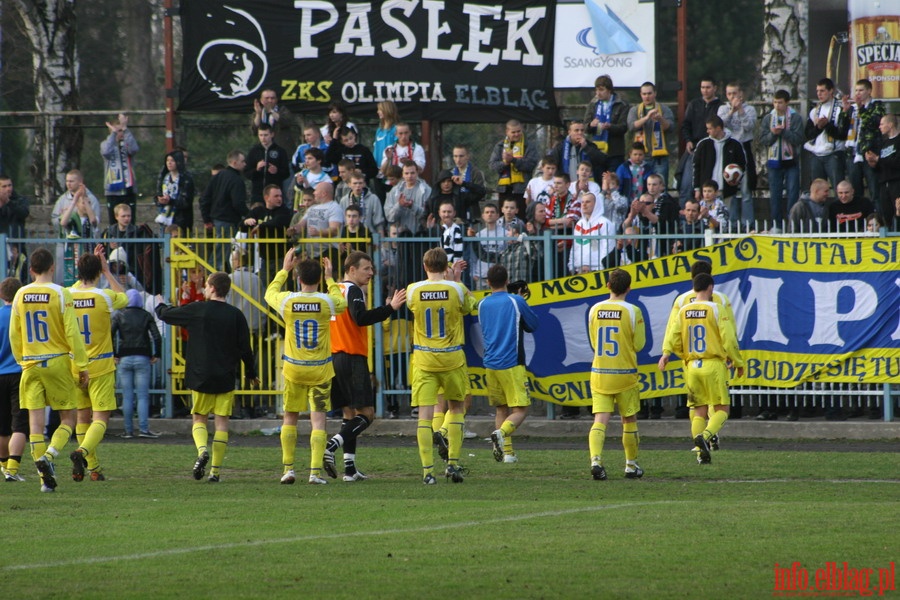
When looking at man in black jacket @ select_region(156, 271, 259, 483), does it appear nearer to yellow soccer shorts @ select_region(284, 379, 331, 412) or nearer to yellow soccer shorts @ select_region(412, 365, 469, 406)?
yellow soccer shorts @ select_region(284, 379, 331, 412)

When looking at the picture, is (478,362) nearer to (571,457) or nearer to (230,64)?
(571,457)

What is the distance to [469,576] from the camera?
8.21 meters

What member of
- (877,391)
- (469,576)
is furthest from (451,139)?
(469,576)

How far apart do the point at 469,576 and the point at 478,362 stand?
33.9 ft

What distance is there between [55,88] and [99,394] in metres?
14.4

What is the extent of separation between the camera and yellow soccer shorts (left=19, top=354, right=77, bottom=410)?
1320 cm

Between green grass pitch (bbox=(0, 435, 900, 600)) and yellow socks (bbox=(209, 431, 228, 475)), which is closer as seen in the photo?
green grass pitch (bbox=(0, 435, 900, 600))

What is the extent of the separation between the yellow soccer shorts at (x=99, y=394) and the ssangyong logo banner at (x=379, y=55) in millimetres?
8996

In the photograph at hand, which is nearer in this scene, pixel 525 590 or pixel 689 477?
pixel 525 590

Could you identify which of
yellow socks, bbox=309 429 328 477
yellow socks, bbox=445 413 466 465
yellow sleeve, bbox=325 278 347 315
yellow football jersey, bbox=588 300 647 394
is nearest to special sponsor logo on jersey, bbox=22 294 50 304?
yellow sleeve, bbox=325 278 347 315

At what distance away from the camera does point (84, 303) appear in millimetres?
13883

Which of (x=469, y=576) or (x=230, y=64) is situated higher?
(x=230, y=64)

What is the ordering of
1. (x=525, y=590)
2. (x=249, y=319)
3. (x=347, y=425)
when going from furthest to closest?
(x=249, y=319) < (x=347, y=425) < (x=525, y=590)

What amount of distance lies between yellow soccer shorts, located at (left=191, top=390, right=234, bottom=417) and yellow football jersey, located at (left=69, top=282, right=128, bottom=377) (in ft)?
3.76
